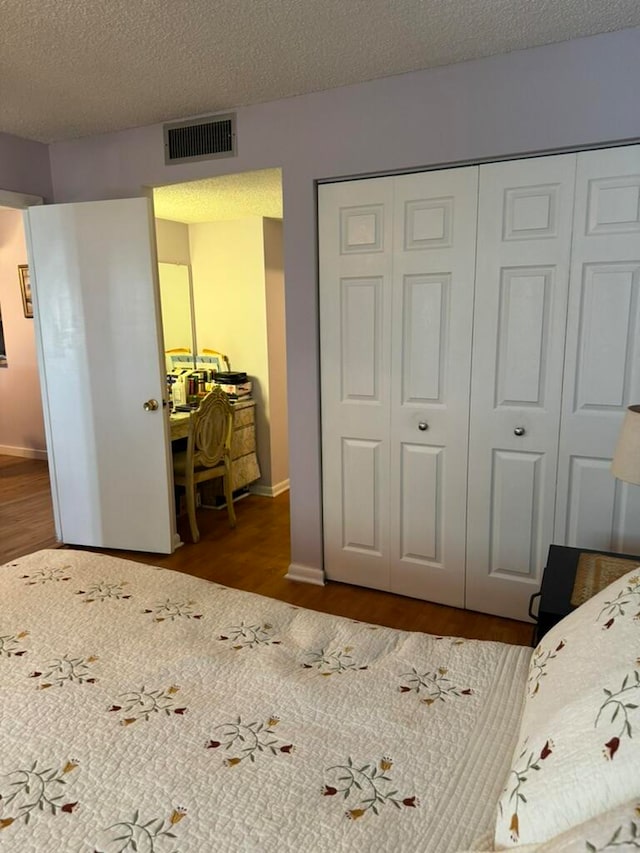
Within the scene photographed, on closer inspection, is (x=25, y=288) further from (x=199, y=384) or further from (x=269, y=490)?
(x=269, y=490)

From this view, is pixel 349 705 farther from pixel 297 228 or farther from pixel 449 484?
pixel 297 228

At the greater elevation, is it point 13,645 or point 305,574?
point 13,645

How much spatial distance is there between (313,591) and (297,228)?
1822 millimetres

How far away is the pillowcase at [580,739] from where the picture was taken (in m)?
0.81

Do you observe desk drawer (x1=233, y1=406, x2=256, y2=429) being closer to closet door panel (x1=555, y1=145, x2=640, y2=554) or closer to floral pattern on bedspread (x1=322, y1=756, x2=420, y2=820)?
closet door panel (x1=555, y1=145, x2=640, y2=554)

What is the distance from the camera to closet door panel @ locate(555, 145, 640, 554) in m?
2.27

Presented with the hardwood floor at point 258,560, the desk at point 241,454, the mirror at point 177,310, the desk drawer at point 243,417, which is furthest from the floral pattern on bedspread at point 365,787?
the mirror at point 177,310

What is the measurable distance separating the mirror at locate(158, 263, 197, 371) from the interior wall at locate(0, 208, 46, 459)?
1.79m

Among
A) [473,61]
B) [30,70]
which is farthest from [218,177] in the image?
[473,61]

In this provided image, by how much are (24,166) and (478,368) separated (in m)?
2.77

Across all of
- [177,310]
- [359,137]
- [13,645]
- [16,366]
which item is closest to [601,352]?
[359,137]

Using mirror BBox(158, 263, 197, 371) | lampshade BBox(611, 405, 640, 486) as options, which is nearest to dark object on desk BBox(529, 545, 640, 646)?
lampshade BBox(611, 405, 640, 486)

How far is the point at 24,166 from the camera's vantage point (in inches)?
133

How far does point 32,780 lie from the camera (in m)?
1.07
